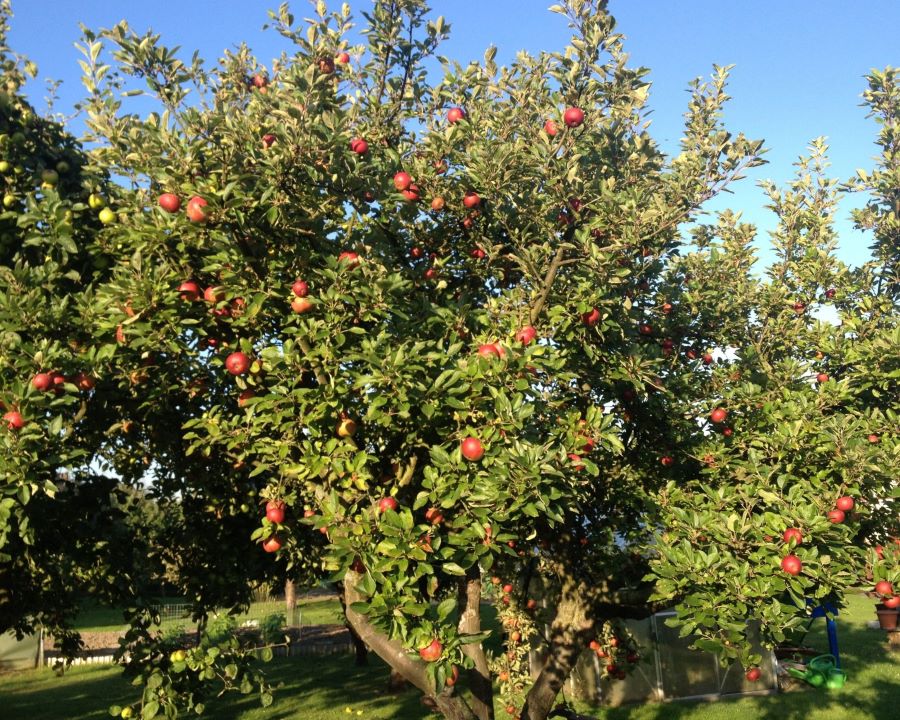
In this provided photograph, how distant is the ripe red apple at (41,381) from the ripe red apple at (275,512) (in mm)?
1789

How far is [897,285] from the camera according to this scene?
30.1ft

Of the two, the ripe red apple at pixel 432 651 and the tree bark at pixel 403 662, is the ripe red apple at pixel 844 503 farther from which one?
the ripe red apple at pixel 432 651

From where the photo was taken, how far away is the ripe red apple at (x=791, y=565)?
5152 mm

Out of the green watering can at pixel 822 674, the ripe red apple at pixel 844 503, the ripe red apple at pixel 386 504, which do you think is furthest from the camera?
the green watering can at pixel 822 674

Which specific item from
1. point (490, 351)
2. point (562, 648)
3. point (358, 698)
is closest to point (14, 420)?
point (490, 351)

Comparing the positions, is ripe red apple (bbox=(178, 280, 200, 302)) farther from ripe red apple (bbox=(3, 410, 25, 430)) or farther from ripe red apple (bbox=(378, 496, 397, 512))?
ripe red apple (bbox=(378, 496, 397, 512))

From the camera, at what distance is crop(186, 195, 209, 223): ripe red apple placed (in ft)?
15.9

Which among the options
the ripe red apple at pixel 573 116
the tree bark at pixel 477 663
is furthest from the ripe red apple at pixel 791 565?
the ripe red apple at pixel 573 116

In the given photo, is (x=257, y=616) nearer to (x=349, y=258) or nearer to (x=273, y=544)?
(x=273, y=544)

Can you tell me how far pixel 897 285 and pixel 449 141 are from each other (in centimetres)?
658

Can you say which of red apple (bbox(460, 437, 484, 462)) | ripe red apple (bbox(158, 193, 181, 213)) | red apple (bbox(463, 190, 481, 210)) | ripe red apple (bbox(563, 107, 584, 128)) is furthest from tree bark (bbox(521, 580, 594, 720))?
ripe red apple (bbox(158, 193, 181, 213))

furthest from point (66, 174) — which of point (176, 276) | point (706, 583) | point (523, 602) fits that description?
point (523, 602)

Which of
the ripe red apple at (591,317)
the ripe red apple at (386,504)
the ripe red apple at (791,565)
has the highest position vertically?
the ripe red apple at (591,317)

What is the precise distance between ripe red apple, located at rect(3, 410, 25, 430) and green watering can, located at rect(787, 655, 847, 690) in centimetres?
1846
